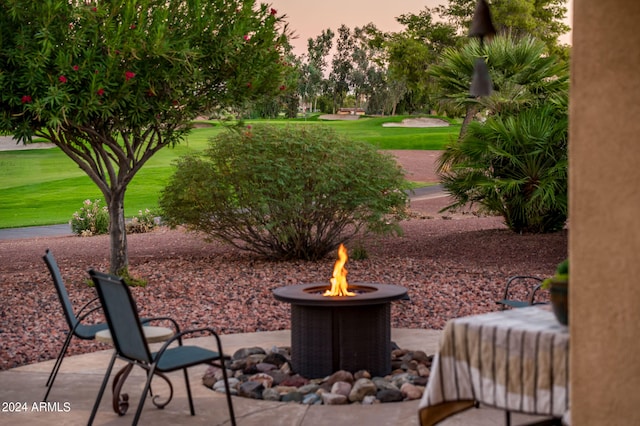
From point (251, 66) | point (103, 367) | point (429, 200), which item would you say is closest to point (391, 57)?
point (429, 200)

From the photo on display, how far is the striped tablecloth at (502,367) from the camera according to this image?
3973 mm

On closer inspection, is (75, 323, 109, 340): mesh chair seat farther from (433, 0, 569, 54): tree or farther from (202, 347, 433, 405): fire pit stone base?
(433, 0, 569, 54): tree

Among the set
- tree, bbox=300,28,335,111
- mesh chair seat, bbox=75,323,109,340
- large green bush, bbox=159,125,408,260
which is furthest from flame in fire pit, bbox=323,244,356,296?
tree, bbox=300,28,335,111

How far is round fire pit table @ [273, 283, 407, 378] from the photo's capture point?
6.64 metres

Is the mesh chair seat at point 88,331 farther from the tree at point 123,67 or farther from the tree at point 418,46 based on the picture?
the tree at point 418,46

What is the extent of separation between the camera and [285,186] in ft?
40.0

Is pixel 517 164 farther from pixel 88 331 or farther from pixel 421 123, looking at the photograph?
pixel 421 123

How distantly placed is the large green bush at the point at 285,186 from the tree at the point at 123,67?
25.4 inches

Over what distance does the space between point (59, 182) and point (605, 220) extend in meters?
36.5

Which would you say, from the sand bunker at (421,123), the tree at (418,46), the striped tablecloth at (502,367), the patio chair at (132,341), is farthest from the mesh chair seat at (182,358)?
the sand bunker at (421,123)

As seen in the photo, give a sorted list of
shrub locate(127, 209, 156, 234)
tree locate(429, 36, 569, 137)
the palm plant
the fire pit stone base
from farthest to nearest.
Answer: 1. shrub locate(127, 209, 156, 234)
2. tree locate(429, 36, 569, 137)
3. the palm plant
4. the fire pit stone base

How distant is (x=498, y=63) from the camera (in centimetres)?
1544

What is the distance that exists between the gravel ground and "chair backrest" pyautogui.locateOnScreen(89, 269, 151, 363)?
271cm

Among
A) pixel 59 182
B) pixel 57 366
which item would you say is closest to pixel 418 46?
pixel 59 182
